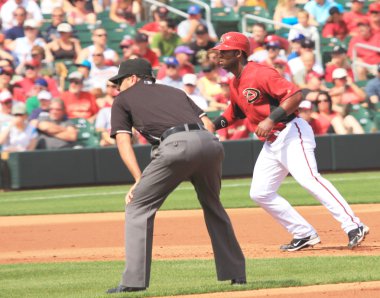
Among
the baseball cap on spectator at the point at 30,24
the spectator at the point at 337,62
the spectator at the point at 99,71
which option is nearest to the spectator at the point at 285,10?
the spectator at the point at 337,62

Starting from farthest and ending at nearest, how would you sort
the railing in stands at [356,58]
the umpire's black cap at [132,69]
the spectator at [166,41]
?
the railing in stands at [356,58], the spectator at [166,41], the umpire's black cap at [132,69]

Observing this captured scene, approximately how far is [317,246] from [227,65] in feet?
6.39

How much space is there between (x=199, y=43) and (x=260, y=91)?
10.2m

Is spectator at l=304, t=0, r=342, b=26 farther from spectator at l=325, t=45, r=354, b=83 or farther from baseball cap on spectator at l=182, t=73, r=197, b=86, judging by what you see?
baseball cap on spectator at l=182, t=73, r=197, b=86

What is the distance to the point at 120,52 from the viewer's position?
1925 centimetres

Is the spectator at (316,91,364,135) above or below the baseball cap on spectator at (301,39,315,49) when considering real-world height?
below

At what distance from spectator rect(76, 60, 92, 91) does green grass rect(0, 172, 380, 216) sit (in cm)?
168

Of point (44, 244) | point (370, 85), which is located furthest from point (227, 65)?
point (370, 85)

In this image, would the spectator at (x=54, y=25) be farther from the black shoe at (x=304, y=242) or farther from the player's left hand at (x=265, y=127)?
the player's left hand at (x=265, y=127)

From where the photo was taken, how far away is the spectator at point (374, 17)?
782 inches

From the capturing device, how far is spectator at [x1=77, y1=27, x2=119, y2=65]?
17.9m

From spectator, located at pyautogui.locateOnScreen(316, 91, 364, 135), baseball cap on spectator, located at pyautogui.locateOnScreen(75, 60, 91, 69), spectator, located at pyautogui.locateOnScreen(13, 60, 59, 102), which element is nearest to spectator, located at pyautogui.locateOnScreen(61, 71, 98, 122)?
spectator, located at pyautogui.locateOnScreen(13, 60, 59, 102)

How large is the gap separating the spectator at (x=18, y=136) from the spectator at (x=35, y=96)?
33 cm

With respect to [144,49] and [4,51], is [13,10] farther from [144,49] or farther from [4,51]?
[144,49]
